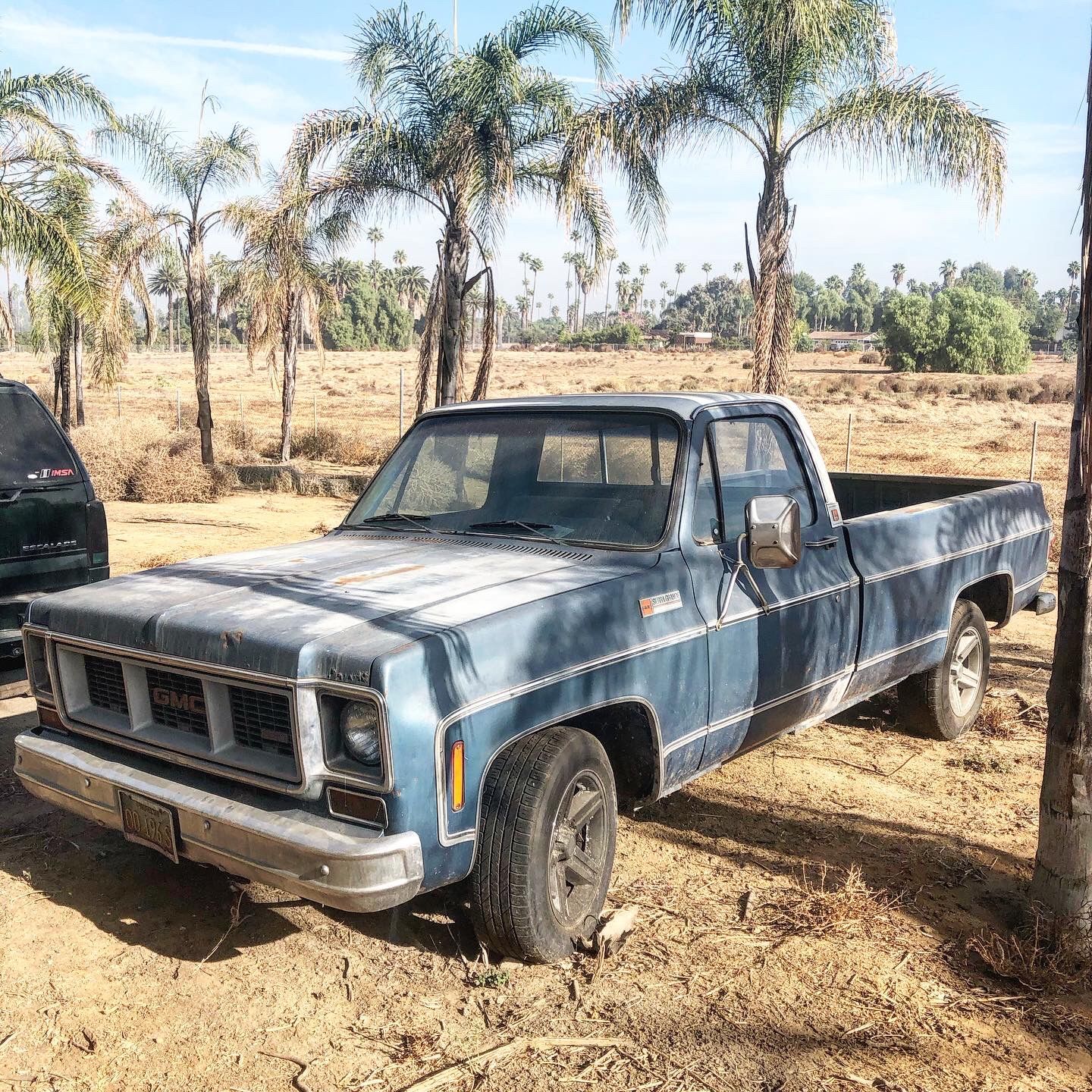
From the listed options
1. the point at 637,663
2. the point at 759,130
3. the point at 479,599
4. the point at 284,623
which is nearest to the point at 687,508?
the point at 637,663

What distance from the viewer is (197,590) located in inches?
147

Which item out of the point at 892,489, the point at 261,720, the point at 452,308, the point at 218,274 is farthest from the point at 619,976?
the point at 218,274

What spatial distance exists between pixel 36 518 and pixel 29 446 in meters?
0.41

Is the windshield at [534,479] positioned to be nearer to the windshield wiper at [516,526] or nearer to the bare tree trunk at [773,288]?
the windshield wiper at [516,526]

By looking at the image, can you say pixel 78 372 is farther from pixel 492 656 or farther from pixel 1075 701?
pixel 1075 701

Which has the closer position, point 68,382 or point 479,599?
point 479,599

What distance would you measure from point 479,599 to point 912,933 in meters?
1.95

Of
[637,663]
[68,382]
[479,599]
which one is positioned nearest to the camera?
[479,599]

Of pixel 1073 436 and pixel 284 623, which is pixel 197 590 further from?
pixel 1073 436

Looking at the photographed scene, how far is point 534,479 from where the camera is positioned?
4516mm

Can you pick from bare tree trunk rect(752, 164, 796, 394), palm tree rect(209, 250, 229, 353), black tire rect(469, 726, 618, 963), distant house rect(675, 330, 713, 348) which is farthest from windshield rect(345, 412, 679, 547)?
distant house rect(675, 330, 713, 348)

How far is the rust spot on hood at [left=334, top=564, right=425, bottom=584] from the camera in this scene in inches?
148

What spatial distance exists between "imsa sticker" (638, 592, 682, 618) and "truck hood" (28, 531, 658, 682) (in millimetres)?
126

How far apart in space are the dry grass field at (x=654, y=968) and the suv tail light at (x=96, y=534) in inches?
46.9
